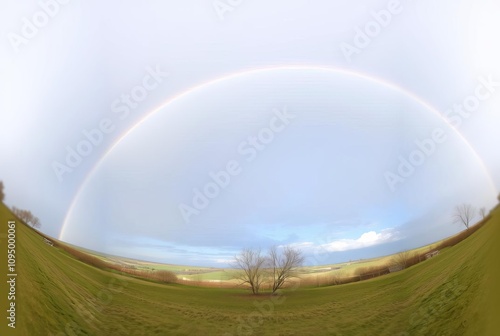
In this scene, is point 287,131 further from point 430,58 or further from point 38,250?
point 38,250

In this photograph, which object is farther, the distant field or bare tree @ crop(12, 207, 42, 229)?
the distant field

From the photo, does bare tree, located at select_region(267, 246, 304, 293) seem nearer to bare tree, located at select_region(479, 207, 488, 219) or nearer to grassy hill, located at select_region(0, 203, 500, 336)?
grassy hill, located at select_region(0, 203, 500, 336)

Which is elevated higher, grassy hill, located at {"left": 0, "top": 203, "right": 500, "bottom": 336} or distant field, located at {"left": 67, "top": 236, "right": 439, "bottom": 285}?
distant field, located at {"left": 67, "top": 236, "right": 439, "bottom": 285}

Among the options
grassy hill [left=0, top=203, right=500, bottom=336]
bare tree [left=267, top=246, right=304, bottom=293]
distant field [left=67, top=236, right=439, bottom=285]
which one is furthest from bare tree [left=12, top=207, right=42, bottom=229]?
bare tree [left=267, top=246, right=304, bottom=293]

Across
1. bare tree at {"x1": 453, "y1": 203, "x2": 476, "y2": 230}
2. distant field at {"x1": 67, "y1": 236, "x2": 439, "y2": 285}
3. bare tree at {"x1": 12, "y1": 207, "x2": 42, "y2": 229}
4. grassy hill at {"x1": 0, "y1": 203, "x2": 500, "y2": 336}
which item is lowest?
grassy hill at {"x1": 0, "y1": 203, "x2": 500, "y2": 336}

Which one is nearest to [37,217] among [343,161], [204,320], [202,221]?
[202,221]

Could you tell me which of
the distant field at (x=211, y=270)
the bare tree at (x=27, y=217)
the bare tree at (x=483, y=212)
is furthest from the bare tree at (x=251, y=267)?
the bare tree at (x=483, y=212)

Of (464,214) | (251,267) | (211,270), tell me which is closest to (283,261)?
(251,267)
